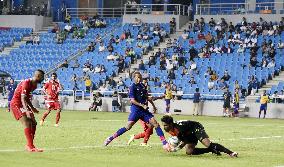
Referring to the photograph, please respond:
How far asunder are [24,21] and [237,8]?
64.8 feet

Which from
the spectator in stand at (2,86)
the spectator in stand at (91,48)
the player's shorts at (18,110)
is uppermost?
the spectator in stand at (91,48)

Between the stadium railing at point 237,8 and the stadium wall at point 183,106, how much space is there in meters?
12.2

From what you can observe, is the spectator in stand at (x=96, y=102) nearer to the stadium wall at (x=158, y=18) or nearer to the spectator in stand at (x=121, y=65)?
the spectator in stand at (x=121, y=65)

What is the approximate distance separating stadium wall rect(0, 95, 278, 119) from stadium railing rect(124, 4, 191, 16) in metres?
13.4

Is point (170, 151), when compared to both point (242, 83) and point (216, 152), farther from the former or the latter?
point (242, 83)

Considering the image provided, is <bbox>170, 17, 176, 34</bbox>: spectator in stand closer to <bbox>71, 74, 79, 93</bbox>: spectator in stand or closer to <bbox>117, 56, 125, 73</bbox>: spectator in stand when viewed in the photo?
<bbox>117, 56, 125, 73</bbox>: spectator in stand

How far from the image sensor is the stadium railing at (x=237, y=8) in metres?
55.5

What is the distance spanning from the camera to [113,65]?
53469mm

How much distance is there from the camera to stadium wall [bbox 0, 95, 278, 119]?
4294 centimetres

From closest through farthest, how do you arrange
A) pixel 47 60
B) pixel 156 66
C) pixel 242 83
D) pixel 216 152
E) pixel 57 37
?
pixel 216 152, pixel 242 83, pixel 156 66, pixel 47 60, pixel 57 37

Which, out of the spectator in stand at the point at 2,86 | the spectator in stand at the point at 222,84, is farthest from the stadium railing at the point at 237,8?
the spectator in stand at the point at 2,86

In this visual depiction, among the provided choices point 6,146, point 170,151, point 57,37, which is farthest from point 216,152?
point 57,37

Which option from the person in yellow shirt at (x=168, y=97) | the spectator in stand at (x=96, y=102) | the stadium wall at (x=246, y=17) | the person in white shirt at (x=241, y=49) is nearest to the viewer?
the person in yellow shirt at (x=168, y=97)

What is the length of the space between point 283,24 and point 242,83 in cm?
766
